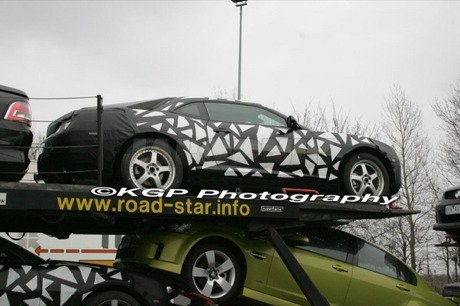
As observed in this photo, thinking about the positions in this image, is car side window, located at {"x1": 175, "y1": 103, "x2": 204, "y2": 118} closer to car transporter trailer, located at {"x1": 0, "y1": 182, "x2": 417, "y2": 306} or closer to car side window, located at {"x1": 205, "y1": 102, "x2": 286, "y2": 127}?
car side window, located at {"x1": 205, "y1": 102, "x2": 286, "y2": 127}

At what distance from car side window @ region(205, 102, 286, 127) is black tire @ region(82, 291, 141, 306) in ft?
6.82

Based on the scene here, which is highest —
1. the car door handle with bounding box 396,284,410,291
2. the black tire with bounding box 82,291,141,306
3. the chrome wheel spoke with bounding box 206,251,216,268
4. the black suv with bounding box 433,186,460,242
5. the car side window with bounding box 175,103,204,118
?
the car side window with bounding box 175,103,204,118

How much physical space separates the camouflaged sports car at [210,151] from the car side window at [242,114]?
12mm

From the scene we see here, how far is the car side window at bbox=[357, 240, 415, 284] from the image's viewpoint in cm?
654

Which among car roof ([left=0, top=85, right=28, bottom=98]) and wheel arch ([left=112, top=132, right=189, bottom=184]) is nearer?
car roof ([left=0, top=85, right=28, bottom=98])

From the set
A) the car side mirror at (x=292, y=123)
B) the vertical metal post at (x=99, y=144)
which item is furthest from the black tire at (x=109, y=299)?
the car side mirror at (x=292, y=123)

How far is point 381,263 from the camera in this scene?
21.8ft

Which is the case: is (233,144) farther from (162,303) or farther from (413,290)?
(413,290)

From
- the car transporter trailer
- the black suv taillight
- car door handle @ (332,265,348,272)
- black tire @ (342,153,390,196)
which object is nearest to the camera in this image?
the car transporter trailer

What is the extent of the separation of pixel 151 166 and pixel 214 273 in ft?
4.05

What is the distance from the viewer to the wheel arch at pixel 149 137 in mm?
5617

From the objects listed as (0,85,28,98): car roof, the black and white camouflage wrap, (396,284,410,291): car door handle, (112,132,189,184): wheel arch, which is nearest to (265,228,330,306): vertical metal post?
the black and white camouflage wrap

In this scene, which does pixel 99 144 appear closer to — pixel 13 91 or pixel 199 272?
pixel 13 91

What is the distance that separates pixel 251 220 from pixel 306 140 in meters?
1.29
